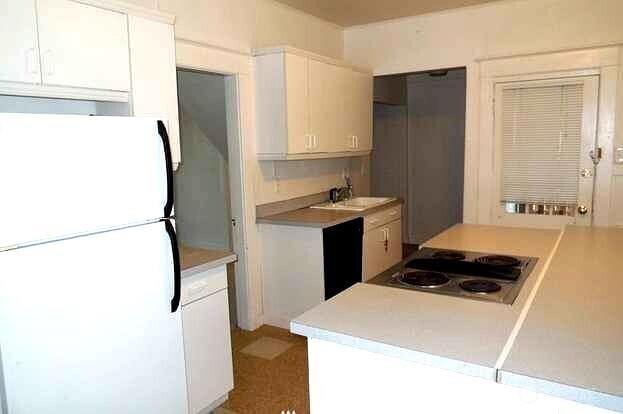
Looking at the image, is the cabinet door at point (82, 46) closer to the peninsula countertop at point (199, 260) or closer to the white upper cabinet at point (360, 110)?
Answer: the peninsula countertop at point (199, 260)

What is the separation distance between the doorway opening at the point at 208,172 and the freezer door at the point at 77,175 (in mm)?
1598

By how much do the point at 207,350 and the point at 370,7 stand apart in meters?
3.24

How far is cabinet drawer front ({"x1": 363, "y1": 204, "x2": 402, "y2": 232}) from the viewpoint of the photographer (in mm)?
4150

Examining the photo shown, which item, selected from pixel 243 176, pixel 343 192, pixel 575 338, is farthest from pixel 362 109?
pixel 575 338

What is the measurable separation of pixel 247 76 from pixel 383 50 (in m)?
1.73

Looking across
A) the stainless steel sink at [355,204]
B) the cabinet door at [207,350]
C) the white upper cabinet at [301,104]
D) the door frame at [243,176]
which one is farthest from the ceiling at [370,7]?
the cabinet door at [207,350]

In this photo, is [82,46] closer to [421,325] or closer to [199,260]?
[199,260]

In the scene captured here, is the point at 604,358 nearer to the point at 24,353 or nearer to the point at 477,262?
the point at 477,262

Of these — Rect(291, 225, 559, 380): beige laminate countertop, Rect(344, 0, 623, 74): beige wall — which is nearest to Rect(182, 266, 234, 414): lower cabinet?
Rect(291, 225, 559, 380): beige laminate countertop

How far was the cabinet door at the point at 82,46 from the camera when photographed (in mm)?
1960

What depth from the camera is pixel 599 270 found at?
1.89m

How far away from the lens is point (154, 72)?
243cm

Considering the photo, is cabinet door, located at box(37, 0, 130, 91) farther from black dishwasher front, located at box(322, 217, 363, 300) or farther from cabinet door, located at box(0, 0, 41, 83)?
black dishwasher front, located at box(322, 217, 363, 300)

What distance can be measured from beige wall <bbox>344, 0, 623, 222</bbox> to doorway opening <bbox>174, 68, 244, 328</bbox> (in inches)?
66.0
